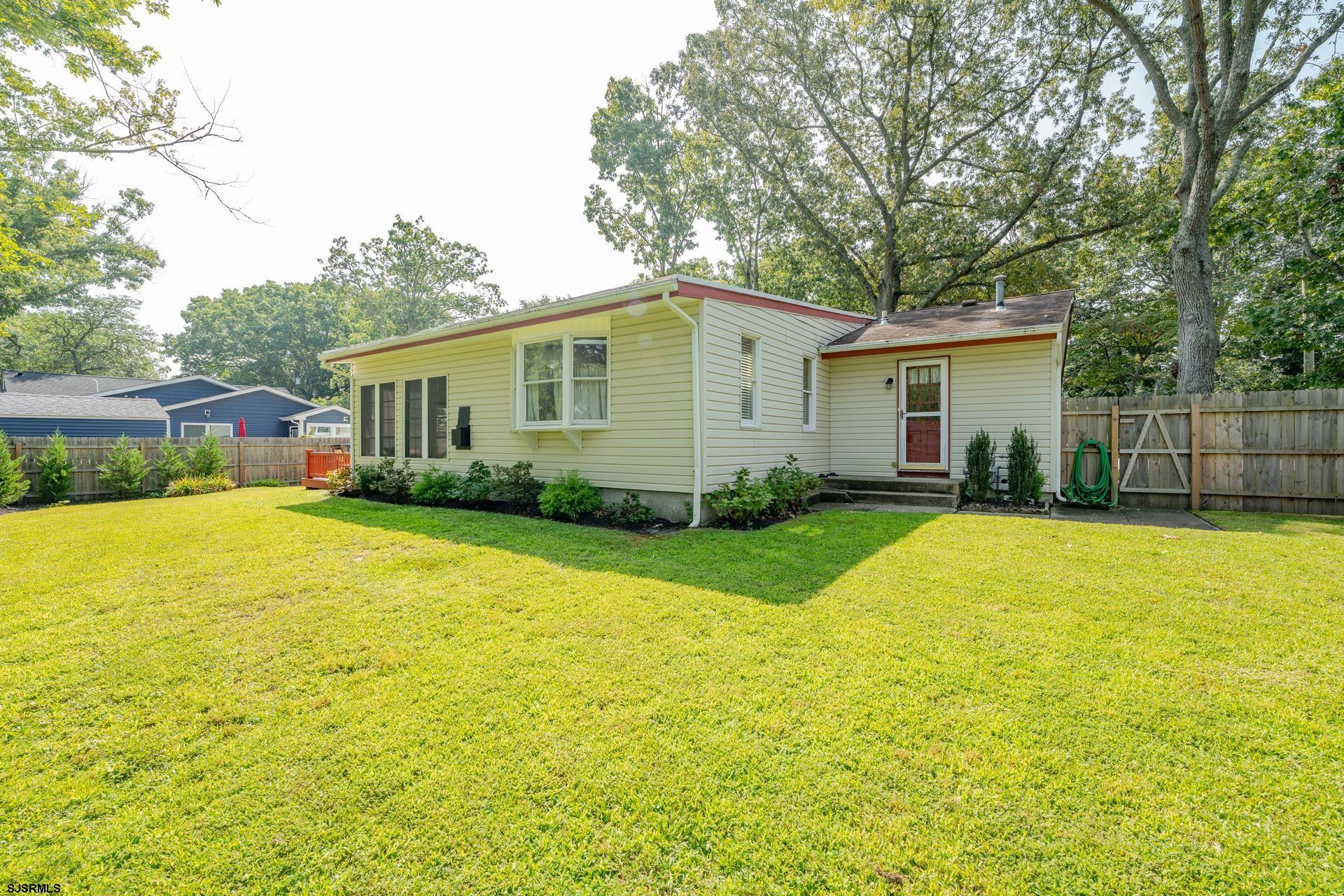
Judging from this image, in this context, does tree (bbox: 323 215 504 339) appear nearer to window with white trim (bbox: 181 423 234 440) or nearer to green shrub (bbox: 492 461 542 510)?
window with white trim (bbox: 181 423 234 440)

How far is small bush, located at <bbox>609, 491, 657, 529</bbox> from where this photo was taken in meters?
6.79

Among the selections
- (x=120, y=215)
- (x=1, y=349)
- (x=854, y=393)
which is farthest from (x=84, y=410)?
(x=854, y=393)

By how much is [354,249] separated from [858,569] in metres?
34.8

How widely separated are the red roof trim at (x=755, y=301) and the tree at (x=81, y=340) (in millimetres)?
36521

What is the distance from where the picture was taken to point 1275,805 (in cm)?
181

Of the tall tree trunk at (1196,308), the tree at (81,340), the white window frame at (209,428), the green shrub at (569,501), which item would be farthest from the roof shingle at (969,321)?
the tree at (81,340)

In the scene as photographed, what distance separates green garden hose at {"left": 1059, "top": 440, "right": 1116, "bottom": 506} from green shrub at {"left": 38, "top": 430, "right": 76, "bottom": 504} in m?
18.2

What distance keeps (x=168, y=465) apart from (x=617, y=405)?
36.6 ft

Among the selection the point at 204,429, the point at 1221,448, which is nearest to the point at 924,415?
the point at 1221,448

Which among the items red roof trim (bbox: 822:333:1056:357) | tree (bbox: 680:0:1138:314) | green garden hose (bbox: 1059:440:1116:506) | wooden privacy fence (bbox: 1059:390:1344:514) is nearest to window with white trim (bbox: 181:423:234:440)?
tree (bbox: 680:0:1138:314)

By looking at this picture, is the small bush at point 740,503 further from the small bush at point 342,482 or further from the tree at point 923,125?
the tree at point 923,125

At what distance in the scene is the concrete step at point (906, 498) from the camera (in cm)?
809

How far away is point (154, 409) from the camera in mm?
18266

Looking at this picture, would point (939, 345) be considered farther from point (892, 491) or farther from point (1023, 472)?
point (892, 491)
